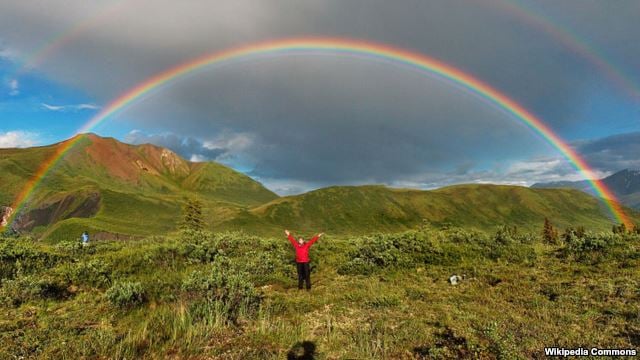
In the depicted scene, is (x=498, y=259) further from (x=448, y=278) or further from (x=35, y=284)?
(x=35, y=284)

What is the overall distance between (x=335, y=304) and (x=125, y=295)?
21.1 feet

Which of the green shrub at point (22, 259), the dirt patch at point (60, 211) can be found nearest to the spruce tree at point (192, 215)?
the green shrub at point (22, 259)

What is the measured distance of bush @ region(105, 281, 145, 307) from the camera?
10.5 meters

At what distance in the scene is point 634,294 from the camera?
973cm

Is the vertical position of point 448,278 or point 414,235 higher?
point 414,235

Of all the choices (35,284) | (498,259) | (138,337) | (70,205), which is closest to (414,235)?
(498,259)

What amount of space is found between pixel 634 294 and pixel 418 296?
589 centimetres

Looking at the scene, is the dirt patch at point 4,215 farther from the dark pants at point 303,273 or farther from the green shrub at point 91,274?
the dark pants at point 303,273

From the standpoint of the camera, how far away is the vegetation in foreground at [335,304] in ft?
24.3

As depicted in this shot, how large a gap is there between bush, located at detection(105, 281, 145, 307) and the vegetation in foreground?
0.19ft

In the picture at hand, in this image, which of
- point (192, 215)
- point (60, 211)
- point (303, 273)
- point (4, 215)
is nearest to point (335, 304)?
point (303, 273)

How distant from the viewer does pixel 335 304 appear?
11094mm

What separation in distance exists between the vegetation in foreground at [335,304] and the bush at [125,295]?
Result: 0.19 feet

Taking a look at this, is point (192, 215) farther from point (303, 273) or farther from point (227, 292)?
point (227, 292)
